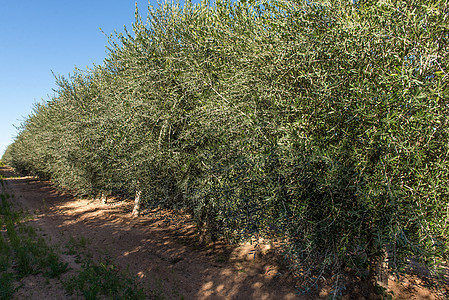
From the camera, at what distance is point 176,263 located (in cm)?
1224

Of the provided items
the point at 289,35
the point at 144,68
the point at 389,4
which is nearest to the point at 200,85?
the point at 144,68

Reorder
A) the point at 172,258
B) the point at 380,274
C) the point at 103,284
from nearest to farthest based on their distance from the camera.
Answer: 1. the point at 380,274
2. the point at 103,284
3. the point at 172,258

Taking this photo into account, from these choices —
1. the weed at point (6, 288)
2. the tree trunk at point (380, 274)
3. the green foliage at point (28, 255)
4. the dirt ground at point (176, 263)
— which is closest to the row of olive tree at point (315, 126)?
the tree trunk at point (380, 274)

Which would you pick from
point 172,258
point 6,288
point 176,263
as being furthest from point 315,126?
point 6,288

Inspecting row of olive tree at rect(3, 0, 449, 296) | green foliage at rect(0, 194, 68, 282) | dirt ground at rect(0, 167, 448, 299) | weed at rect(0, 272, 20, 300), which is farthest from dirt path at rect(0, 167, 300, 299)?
row of olive tree at rect(3, 0, 449, 296)

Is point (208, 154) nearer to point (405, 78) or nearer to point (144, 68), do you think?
point (144, 68)

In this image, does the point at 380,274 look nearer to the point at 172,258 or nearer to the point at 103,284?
A: the point at 172,258

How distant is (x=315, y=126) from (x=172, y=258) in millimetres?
→ 10074

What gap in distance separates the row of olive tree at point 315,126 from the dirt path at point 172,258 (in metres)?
3.09

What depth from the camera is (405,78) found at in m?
5.04

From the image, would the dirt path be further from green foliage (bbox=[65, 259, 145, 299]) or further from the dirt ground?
green foliage (bbox=[65, 259, 145, 299])

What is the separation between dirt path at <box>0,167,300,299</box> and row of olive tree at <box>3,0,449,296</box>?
309cm

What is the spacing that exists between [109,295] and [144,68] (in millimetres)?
8703

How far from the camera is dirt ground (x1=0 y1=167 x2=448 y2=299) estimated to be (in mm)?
9578
